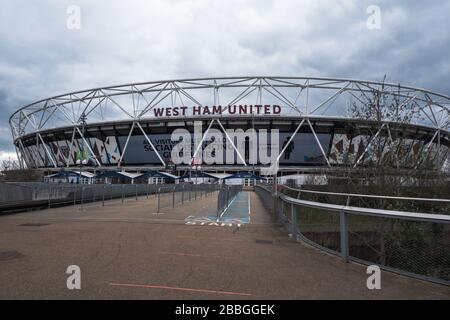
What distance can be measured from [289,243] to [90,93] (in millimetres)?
80336

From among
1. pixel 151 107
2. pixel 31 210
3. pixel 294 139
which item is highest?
pixel 151 107

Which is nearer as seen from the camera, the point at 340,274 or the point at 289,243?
the point at 340,274

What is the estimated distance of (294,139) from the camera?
7538 cm

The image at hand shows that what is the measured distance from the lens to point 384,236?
23.0 ft

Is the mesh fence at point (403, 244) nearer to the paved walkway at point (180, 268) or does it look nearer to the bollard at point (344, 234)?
the bollard at point (344, 234)

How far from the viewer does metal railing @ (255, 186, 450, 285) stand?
5.75 metres

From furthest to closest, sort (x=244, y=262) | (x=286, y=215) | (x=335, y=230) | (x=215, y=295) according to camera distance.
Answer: (x=286, y=215)
(x=335, y=230)
(x=244, y=262)
(x=215, y=295)

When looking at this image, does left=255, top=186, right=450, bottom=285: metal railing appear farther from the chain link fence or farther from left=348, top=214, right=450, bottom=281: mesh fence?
the chain link fence

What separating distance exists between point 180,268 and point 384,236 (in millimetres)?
3875

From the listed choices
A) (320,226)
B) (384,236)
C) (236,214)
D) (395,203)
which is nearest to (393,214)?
(384,236)

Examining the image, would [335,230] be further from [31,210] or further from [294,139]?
[294,139]
